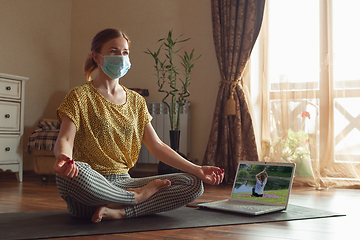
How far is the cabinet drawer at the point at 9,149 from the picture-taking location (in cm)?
327

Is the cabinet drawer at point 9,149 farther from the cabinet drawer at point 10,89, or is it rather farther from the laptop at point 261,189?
the laptop at point 261,189

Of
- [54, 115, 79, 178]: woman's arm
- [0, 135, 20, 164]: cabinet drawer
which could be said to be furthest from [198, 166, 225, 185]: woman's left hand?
[0, 135, 20, 164]: cabinet drawer

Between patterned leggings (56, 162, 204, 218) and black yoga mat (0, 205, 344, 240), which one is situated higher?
patterned leggings (56, 162, 204, 218)

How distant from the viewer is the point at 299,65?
10.7 ft

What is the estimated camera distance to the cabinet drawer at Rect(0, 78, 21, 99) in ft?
10.7

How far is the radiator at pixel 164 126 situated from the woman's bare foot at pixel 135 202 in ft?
6.82

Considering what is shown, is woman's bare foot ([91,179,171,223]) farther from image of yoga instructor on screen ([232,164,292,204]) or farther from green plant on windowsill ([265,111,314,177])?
green plant on windowsill ([265,111,314,177])

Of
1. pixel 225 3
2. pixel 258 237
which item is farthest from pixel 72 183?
pixel 225 3

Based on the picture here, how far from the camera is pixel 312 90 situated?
321 centimetres

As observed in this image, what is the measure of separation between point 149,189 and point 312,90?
6.98 feet

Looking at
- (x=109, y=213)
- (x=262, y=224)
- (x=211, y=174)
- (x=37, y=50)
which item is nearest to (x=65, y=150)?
(x=109, y=213)

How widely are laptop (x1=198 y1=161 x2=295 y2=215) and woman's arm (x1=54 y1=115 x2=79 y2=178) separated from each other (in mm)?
809

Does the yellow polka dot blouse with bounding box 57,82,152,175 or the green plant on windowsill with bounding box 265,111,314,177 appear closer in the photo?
the yellow polka dot blouse with bounding box 57,82,152,175

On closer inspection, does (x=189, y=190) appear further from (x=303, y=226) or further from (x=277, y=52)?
(x=277, y=52)
